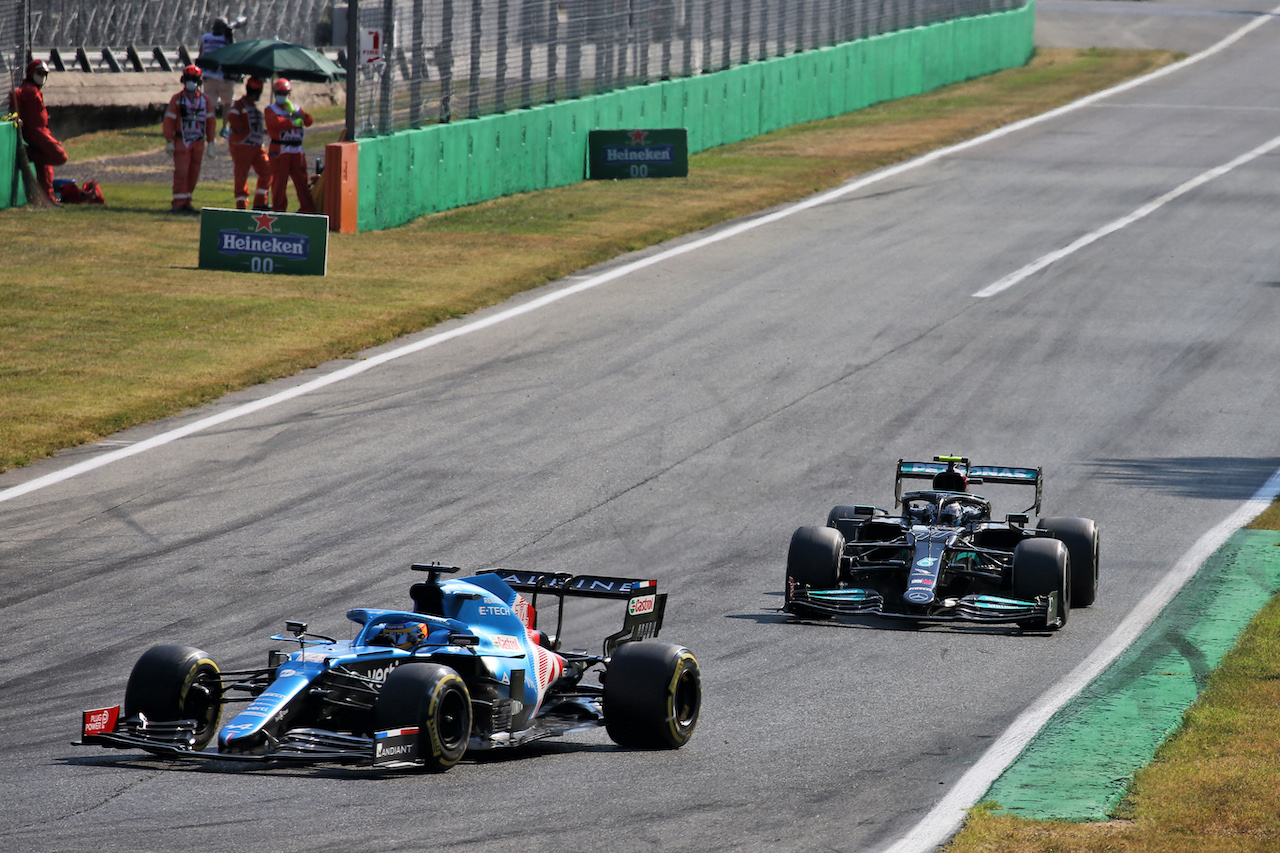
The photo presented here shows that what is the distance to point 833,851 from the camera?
26.3 feet

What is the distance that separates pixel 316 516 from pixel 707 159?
2289 cm

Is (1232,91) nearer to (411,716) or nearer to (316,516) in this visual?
(316,516)

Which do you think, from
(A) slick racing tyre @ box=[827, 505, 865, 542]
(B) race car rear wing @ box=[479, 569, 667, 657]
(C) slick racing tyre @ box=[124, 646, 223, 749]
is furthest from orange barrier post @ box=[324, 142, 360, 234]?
(C) slick racing tyre @ box=[124, 646, 223, 749]

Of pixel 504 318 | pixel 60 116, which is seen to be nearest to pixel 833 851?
pixel 504 318

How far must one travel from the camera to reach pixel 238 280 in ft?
78.5

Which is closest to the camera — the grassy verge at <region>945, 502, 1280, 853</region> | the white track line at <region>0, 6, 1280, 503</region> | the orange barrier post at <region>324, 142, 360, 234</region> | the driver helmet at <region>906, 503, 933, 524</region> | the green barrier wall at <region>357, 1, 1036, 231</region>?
the grassy verge at <region>945, 502, 1280, 853</region>

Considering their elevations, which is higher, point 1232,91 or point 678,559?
point 1232,91

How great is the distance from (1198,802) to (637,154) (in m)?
26.5

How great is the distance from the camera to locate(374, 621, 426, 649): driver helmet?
9.37 metres

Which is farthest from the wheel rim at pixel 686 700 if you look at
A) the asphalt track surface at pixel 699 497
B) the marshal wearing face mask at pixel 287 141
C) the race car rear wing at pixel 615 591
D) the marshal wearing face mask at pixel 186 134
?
the marshal wearing face mask at pixel 186 134

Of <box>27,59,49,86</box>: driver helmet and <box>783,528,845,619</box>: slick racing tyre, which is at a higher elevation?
<box>27,59,49,86</box>: driver helmet

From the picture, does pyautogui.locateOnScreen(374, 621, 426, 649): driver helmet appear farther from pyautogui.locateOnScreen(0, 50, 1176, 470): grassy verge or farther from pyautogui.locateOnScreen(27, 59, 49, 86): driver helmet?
pyautogui.locateOnScreen(27, 59, 49, 86): driver helmet

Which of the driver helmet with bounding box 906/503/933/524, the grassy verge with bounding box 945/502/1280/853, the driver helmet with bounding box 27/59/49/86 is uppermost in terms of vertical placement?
the driver helmet with bounding box 27/59/49/86

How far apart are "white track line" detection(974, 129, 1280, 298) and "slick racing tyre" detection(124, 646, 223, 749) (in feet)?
58.4
